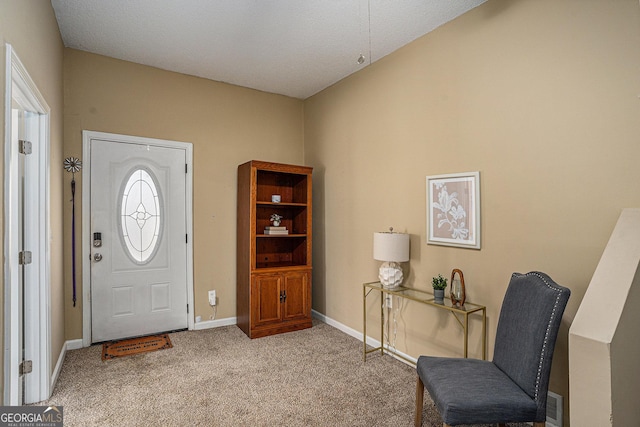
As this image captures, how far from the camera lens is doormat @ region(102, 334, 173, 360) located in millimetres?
3295

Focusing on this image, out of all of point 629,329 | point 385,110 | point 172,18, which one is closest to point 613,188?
point 629,329

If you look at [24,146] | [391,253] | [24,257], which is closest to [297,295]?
[391,253]

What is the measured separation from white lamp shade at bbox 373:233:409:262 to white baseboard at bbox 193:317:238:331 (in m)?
2.19

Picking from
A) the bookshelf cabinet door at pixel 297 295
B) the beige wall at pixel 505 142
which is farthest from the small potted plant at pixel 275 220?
the beige wall at pixel 505 142

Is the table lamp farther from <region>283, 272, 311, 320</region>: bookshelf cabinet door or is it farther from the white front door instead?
the white front door

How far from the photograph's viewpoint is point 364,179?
3.74 m

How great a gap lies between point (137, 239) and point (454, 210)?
321 centimetres

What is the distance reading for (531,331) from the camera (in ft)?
5.70

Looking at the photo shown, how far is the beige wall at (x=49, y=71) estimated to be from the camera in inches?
66.6

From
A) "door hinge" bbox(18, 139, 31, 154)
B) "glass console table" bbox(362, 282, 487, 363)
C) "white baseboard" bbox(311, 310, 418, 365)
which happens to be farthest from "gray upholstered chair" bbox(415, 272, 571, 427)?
"door hinge" bbox(18, 139, 31, 154)

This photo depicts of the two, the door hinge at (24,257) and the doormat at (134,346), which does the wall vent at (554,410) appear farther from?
the door hinge at (24,257)

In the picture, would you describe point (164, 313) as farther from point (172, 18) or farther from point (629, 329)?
point (629, 329)

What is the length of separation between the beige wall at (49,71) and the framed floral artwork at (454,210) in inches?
108

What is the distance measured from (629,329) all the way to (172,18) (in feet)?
11.7
